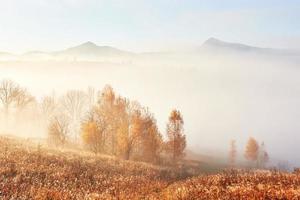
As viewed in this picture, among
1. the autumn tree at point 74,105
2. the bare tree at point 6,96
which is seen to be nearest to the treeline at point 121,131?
the bare tree at point 6,96

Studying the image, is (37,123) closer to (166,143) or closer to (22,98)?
(22,98)

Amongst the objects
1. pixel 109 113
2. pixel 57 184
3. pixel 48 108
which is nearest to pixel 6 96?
pixel 48 108

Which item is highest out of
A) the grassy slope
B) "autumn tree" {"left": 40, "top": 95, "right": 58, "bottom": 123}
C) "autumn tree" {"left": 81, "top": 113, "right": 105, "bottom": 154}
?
"autumn tree" {"left": 40, "top": 95, "right": 58, "bottom": 123}

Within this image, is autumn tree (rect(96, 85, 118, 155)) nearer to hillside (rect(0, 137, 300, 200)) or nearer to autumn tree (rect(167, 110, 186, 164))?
autumn tree (rect(167, 110, 186, 164))

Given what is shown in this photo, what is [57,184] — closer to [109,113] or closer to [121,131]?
[121,131]

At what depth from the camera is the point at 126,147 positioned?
77.1 meters

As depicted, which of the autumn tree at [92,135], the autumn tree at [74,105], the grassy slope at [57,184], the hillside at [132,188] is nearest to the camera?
the hillside at [132,188]

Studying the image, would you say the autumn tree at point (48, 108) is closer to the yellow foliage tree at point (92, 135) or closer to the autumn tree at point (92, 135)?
the autumn tree at point (92, 135)

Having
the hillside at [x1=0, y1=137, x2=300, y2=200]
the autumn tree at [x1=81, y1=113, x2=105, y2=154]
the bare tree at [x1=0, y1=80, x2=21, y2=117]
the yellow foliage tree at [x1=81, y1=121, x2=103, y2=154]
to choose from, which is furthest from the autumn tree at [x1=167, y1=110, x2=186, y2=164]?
the hillside at [x1=0, y1=137, x2=300, y2=200]

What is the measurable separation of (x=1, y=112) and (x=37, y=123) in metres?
12.7

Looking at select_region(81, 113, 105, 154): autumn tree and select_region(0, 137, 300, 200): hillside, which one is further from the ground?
select_region(81, 113, 105, 154): autumn tree

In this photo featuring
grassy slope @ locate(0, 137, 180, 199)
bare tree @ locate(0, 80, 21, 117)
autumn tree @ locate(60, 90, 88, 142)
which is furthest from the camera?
autumn tree @ locate(60, 90, 88, 142)

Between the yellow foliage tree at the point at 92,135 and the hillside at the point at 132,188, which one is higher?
the yellow foliage tree at the point at 92,135

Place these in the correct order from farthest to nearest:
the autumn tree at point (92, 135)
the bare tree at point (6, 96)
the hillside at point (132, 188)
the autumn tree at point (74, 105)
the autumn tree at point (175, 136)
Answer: the autumn tree at point (74, 105) < the bare tree at point (6, 96) < the autumn tree at point (175, 136) < the autumn tree at point (92, 135) < the hillside at point (132, 188)
